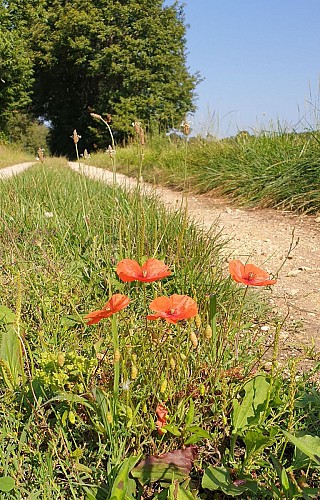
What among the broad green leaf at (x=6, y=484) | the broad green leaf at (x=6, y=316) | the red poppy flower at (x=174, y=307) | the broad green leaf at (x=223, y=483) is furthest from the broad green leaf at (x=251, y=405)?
the broad green leaf at (x=6, y=316)

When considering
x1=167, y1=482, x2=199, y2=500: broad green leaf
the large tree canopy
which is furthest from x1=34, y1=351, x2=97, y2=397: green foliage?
the large tree canopy

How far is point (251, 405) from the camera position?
49.8 inches

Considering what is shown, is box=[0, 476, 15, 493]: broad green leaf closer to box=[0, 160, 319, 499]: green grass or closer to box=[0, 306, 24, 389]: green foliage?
box=[0, 160, 319, 499]: green grass

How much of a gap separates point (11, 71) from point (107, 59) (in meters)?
5.01

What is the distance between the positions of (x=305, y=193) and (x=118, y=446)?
371 cm

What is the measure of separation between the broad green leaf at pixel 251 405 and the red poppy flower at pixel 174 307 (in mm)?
339

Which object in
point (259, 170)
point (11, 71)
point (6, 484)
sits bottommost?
point (6, 484)

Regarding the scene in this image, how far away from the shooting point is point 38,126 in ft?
109

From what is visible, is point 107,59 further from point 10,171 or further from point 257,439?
point 257,439

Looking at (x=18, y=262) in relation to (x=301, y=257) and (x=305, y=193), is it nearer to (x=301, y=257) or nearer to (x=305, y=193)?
(x=301, y=257)

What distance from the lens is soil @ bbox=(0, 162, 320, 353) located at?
2.04m

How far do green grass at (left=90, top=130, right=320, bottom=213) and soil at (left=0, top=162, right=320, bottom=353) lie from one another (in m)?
0.17

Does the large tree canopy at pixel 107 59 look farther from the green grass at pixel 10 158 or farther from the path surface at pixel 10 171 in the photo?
the path surface at pixel 10 171

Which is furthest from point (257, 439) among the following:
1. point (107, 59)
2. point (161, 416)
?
point (107, 59)
